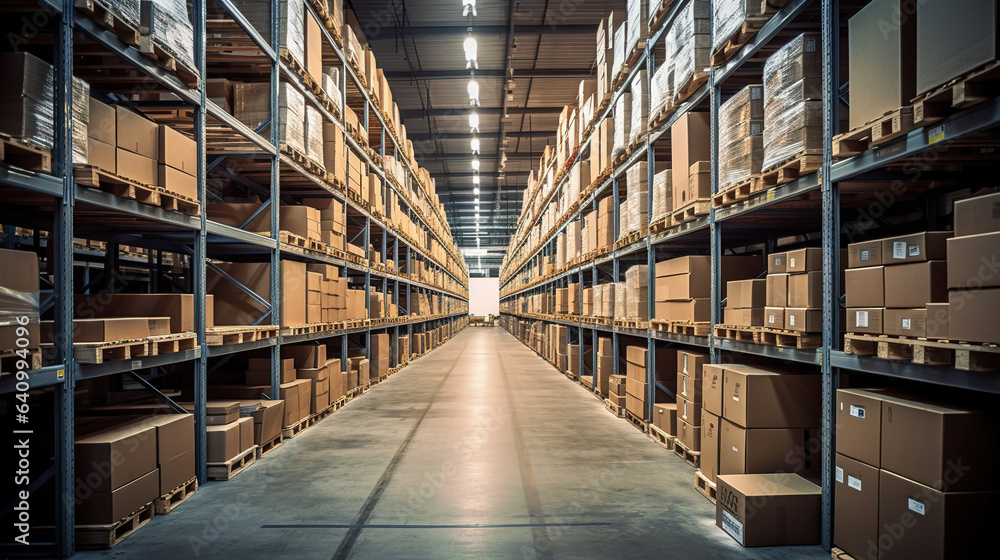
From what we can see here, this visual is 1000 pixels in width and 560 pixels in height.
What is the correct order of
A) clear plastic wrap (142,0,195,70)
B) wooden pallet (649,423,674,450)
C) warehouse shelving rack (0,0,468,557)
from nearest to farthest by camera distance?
1. warehouse shelving rack (0,0,468,557)
2. clear plastic wrap (142,0,195,70)
3. wooden pallet (649,423,674,450)

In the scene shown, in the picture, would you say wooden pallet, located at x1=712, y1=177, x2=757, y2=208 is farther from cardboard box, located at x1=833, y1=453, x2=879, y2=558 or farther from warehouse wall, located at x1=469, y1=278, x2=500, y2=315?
warehouse wall, located at x1=469, y1=278, x2=500, y2=315

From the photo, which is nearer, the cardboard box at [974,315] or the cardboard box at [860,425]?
the cardboard box at [974,315]

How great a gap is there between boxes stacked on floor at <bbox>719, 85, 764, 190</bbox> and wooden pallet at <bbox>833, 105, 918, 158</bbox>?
1.09 m

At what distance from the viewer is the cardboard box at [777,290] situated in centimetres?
383

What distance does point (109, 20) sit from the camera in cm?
346

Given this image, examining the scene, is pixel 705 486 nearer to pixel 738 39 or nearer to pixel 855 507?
pixel 855 507

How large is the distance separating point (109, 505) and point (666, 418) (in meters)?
4.91

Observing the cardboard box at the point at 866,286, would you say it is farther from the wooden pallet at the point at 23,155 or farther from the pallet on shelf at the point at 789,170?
the wooden pallet at the point at 23,155

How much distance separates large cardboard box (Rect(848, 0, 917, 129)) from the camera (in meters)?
2.84

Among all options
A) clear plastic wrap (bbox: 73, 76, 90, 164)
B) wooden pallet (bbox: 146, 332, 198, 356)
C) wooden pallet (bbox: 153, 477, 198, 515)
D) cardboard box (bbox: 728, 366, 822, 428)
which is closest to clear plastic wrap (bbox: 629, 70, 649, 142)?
cardboard box (bbox: 728, 366, 822, 428)

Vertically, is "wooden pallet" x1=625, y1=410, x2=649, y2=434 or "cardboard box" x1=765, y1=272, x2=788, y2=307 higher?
"cardboard box" x1=765, y1=272, x2=788, y2=307

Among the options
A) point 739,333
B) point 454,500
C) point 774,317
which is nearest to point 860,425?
point 774,317

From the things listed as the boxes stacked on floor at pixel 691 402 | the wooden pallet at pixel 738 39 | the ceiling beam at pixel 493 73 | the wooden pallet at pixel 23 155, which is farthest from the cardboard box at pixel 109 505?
the ceiling beam at pixel 493 73

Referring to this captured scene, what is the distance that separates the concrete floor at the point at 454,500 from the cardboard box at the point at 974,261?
6.15 feet
